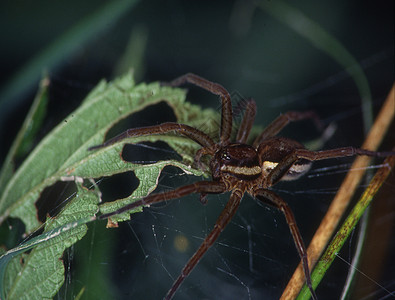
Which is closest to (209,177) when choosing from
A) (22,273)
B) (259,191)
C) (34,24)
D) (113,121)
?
(259,191)

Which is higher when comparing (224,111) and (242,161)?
(224,111)

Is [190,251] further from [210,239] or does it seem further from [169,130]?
[169,130]

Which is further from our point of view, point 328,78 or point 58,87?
point 328,78

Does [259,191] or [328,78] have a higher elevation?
[328,78]

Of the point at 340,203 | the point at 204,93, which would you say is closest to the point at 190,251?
the point at 340,203

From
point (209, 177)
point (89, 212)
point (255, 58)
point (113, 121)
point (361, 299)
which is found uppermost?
point (255, 58)

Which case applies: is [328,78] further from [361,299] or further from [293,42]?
[361,299]
